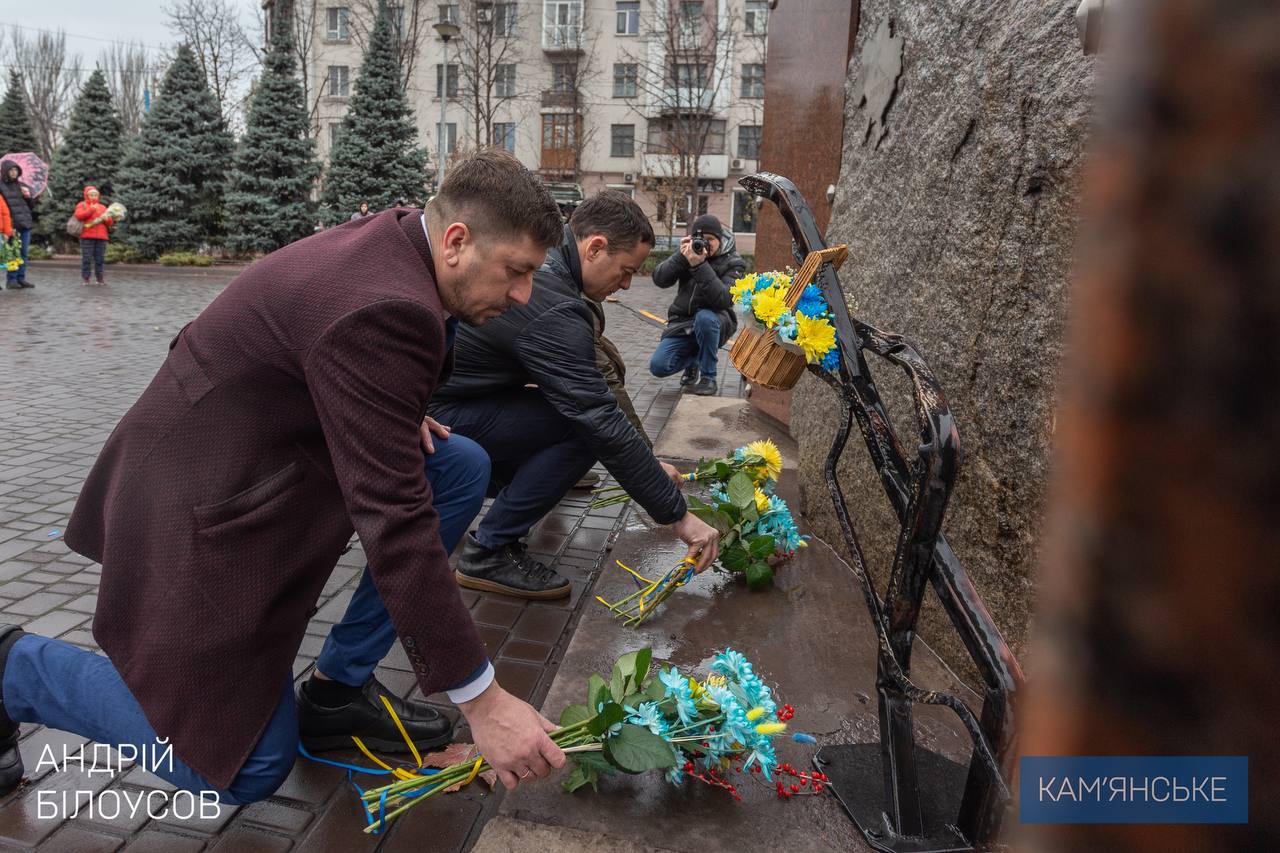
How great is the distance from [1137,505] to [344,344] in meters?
1.70

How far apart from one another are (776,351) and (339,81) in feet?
139

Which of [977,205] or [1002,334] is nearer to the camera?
[1002,334]

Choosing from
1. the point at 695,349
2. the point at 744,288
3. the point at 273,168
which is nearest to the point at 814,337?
the point at 744,288

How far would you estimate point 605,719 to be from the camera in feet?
6.68

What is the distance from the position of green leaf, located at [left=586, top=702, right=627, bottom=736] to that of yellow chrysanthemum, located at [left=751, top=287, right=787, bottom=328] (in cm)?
103

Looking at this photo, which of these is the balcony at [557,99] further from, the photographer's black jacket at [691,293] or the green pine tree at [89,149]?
the photographer's black jacket at [691,293]

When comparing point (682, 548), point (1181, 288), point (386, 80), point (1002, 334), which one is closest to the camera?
point (1181, 288)

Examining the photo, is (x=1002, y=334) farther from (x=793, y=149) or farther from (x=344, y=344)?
(x=793, y=149)

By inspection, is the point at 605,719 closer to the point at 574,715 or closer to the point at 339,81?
the point at 574,715

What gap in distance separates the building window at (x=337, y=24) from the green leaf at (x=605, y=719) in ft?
134

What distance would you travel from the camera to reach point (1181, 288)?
251 mm

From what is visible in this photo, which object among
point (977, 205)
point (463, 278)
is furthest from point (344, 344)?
point (977, 205)

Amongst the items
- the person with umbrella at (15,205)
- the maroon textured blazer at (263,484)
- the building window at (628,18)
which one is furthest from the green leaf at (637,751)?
the building window at (628,18)

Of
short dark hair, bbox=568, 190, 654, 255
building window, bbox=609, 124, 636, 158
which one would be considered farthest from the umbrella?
building window, bbox=609, 124, 636, 158
